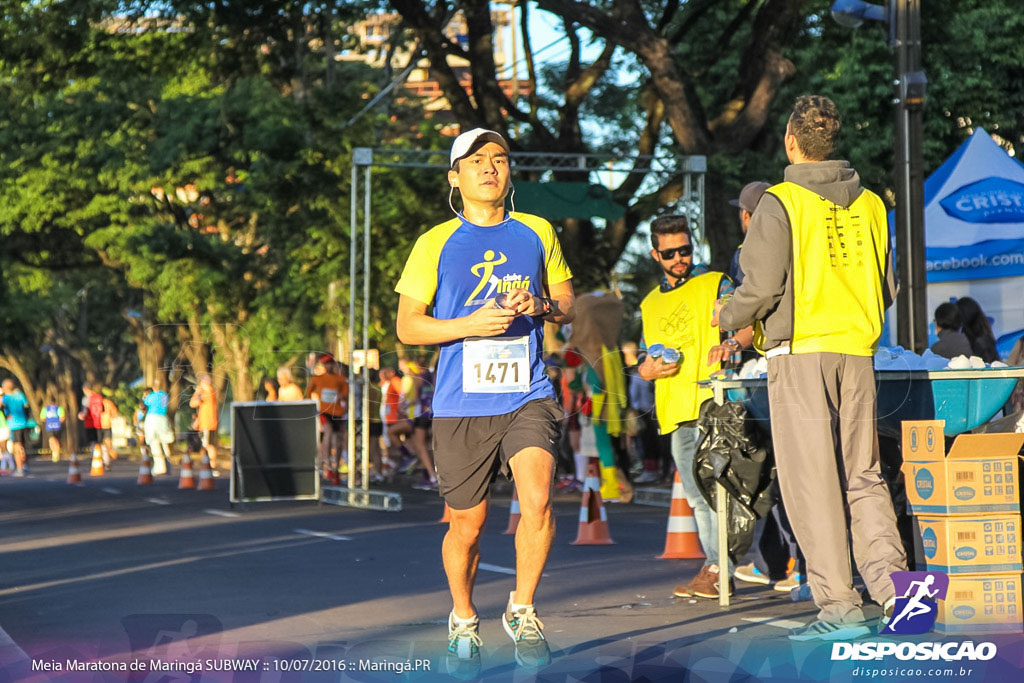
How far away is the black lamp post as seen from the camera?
13.6 metres

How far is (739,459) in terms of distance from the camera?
7656 millimetres

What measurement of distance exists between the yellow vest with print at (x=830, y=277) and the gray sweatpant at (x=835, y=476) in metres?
0.08

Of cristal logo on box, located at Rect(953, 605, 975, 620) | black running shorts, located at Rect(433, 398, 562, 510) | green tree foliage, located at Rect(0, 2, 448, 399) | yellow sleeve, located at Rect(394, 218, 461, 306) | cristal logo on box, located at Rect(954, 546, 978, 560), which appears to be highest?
green tree foliage, located at Rect(0, 2, 448, 399)

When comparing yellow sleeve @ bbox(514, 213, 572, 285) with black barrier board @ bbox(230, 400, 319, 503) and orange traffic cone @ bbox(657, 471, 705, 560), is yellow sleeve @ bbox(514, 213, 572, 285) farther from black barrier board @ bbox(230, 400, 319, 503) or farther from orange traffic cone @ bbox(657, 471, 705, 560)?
black barrier board @ bbox(230, 400, 319, 503)

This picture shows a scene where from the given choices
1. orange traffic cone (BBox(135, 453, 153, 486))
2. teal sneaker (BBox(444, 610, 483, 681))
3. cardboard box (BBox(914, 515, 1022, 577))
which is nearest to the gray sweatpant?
cardboard box (BBox(914, 515, 1022, 577))

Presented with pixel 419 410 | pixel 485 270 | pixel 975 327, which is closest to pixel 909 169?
pixel 975 327

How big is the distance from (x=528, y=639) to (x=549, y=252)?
1.56 meters

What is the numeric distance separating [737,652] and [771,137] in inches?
649

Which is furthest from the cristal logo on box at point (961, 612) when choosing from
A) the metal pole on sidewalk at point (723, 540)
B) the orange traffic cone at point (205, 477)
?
the orange traffic cone at point (205, 477)

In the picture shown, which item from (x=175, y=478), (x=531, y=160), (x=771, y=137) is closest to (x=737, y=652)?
(x=771, y=137)

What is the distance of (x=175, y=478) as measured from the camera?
2645cm

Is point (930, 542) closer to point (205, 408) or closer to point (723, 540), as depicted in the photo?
point (723, 540)

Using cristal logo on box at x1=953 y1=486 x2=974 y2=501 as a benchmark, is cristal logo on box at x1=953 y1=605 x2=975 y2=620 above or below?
below

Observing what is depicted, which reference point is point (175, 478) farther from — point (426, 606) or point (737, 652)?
point (737, 652)
